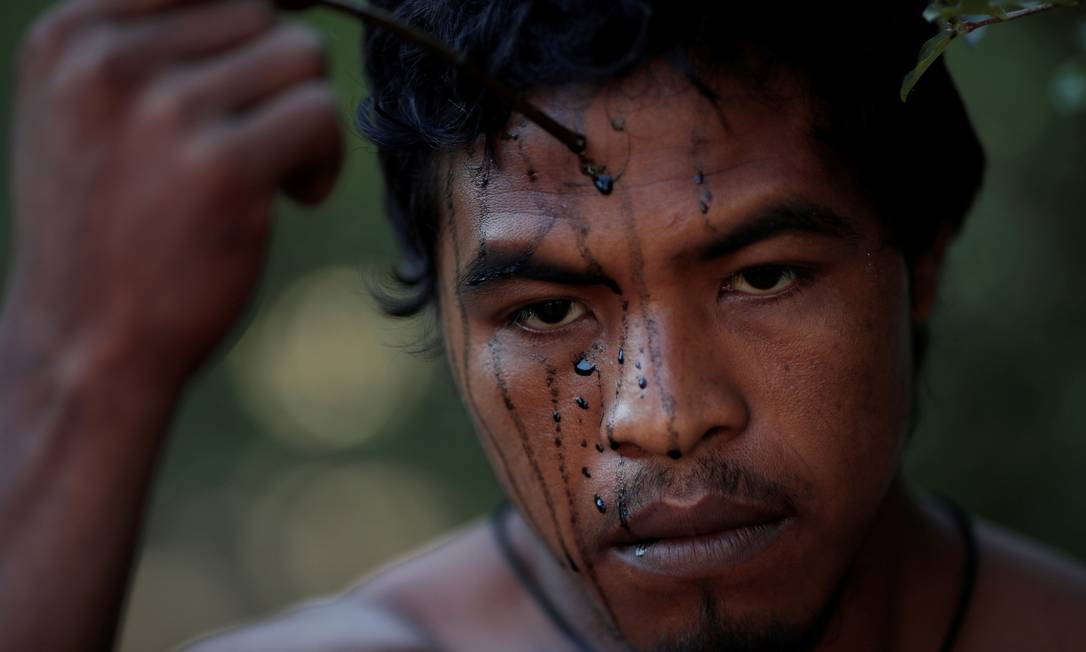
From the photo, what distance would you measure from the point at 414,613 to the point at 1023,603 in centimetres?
117

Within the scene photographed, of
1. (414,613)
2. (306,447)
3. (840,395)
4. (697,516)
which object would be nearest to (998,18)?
(840,395)

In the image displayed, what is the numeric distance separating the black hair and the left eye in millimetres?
248

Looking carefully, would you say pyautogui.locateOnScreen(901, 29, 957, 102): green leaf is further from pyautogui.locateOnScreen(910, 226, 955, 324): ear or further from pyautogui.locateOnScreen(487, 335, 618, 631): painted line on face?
pyautogui.locateOnScreen(487, 335, 618, 631): painted line on face

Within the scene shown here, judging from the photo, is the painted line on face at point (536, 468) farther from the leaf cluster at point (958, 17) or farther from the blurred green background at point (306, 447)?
the blurred green background at point (306, 447)

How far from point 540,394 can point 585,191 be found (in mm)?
327

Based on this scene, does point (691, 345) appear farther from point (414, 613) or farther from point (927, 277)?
point (414, 613)

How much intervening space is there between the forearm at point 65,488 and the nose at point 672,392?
695 mm

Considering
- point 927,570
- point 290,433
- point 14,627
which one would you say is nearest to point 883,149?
point 927,570

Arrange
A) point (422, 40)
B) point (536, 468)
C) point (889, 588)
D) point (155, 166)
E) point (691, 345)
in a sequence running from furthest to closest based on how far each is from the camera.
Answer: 1. point (889, 588)
2. point (536, 468)
3. point (691, 345)
4. point (422, 40)
5. point (155, 166)

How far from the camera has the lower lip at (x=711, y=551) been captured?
1.81m

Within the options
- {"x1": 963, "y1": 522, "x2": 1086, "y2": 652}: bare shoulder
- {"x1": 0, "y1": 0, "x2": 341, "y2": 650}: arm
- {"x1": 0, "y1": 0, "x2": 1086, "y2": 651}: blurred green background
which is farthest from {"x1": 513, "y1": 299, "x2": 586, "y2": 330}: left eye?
{"x1": 0, "y1": 0, "x2": 1086, "y2": 651}: blurred green background

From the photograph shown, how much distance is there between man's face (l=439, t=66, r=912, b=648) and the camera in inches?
69.8

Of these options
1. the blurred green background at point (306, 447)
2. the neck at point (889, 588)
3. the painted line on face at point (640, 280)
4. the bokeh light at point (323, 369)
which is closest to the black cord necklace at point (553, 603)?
the neck at point (889, 588)

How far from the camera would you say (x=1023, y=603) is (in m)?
2.35
